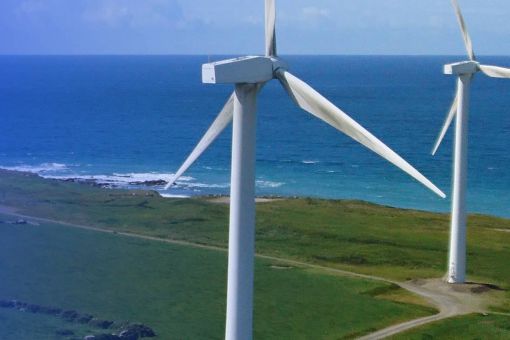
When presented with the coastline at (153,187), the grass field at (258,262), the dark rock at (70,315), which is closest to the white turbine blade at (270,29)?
the grass field at (258,262)

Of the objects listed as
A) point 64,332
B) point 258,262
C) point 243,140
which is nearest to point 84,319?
point 64,332

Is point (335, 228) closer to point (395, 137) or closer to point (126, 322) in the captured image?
point (126, 322)

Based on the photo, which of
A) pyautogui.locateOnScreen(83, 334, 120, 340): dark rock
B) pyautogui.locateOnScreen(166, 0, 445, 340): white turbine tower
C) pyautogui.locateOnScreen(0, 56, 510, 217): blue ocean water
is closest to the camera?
pyautogui.locateOnScreen(166, 0, 445, 340): white turbine tower

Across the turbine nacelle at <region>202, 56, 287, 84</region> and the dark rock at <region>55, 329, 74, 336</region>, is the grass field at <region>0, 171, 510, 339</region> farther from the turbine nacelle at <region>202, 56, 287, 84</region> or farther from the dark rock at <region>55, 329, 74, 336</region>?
the turbine nacelle at <region>202, 56, 287, 84</region>

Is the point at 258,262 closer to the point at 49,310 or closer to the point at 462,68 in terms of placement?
the point at 462,68

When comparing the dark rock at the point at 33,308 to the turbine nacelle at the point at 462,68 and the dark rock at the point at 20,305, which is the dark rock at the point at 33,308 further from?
the turbine nacelle at the point at 462,68

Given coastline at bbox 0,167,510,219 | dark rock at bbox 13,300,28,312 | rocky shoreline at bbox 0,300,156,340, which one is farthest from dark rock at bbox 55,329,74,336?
coastline at bbox 0,167,510,219

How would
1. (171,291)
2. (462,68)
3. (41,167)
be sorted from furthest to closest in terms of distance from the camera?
(41,167), (462,68), (171,291)
